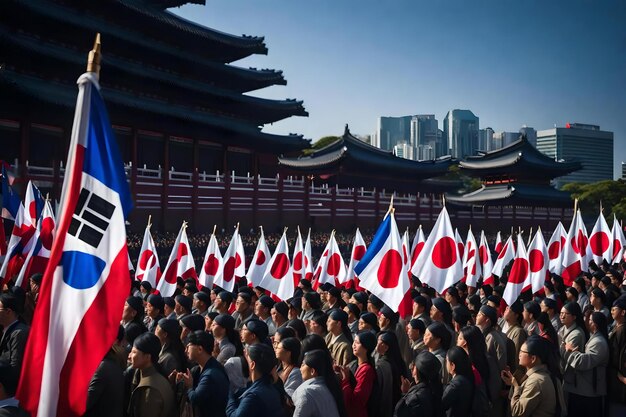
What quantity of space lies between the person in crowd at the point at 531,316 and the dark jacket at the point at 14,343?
5352 millimetres

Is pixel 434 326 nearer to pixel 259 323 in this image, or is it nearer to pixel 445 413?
pixel 445 413

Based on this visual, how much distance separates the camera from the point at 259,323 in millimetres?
5660

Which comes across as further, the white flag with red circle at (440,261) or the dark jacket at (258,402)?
the white flag with red circle at (440,261)

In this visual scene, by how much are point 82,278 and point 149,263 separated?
8.84 meters

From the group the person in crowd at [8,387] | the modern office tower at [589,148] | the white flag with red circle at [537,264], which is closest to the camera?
the person in crowd at [8,387]

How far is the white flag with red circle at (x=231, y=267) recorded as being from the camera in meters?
12.1

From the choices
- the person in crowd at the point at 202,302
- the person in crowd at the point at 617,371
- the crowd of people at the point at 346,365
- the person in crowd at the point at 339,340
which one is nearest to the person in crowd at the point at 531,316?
the crowd of people at the point at 346,365

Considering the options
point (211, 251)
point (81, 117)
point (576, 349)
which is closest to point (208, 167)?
point (211, 251)

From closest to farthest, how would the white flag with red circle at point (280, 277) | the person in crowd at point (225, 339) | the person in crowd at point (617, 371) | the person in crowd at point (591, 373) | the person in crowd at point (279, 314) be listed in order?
the person in crowd at point (225, 339) < the person in crowd at point (591, 373) < the person in crowd at point (617, 371) < the person in crowd at point (279, 314) < the white flag with red circle at point (280, 277)

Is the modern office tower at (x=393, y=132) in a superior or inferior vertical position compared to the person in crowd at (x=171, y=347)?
superior

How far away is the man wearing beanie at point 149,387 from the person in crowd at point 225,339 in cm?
133

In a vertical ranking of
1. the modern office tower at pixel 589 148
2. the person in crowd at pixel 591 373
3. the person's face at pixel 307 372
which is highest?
the modern office tower at pixel 589 148

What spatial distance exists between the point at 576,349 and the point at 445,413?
2.76 metres

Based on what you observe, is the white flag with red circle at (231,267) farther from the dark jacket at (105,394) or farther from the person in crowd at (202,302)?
the dark jacket at (105,394)
